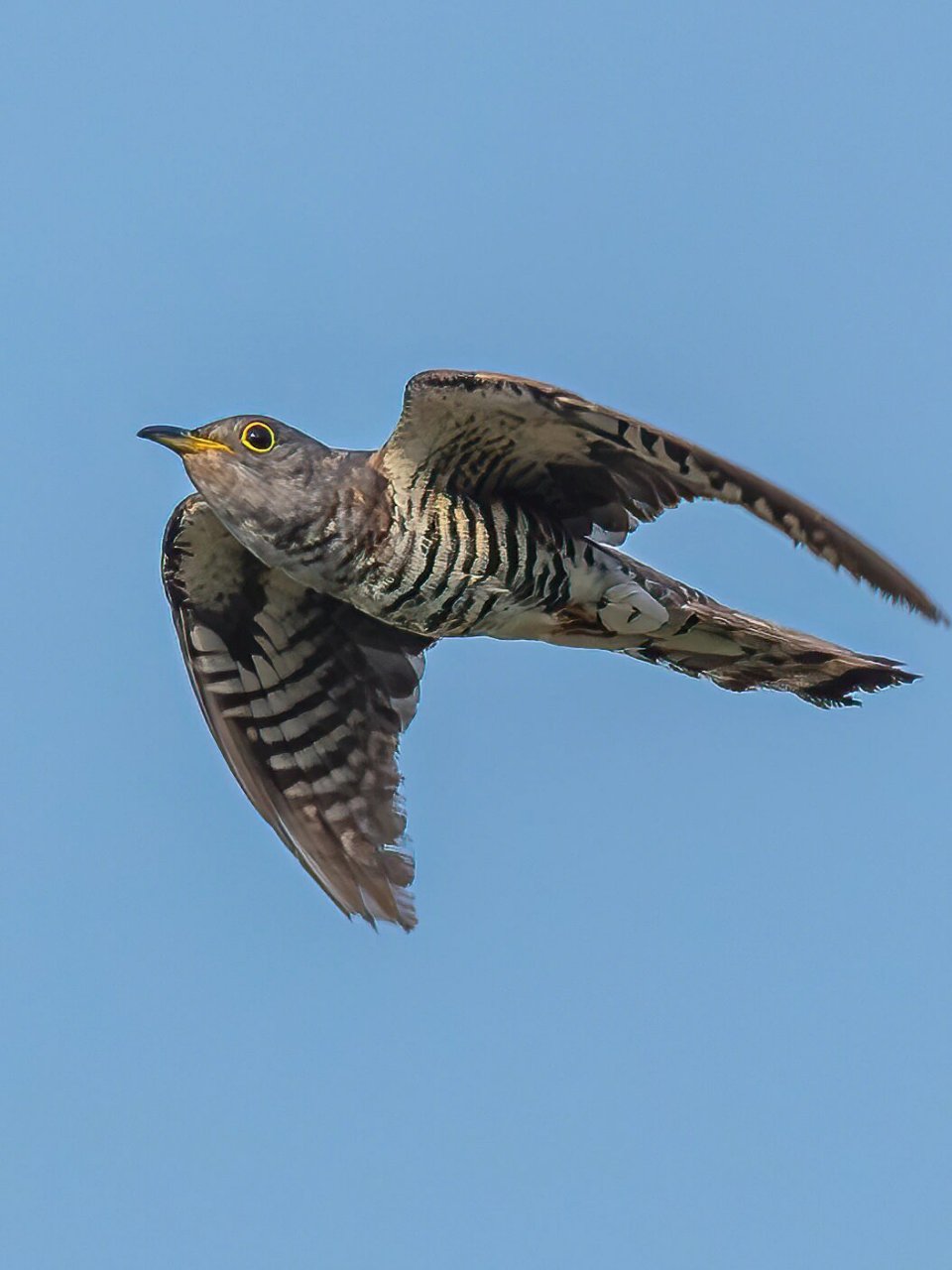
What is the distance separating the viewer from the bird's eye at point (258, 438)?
820 centimetres

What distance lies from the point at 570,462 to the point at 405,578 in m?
0.79

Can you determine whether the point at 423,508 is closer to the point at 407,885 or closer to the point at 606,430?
the point at 606,430

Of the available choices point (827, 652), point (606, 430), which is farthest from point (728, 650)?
point (606, 430)

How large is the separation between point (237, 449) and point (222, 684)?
1.70m

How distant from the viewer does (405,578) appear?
27.2 ft

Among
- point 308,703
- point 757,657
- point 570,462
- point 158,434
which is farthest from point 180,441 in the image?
point 757,657

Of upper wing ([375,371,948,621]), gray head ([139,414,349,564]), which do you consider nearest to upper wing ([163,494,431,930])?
gray head ([139,414,349,564])

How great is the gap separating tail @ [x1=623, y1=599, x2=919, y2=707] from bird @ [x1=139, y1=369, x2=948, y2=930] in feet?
0.04

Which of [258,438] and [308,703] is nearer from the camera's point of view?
[258,438]

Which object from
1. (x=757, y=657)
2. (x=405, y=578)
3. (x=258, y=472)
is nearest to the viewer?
(x=258, y=472)

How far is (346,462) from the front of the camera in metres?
8.23

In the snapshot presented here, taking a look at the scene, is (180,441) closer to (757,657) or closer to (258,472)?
(258,472)

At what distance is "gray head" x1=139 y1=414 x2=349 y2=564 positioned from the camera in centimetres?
812

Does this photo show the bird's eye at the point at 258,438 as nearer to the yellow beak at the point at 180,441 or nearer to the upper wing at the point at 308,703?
the yellow beak at the point at 180,441
